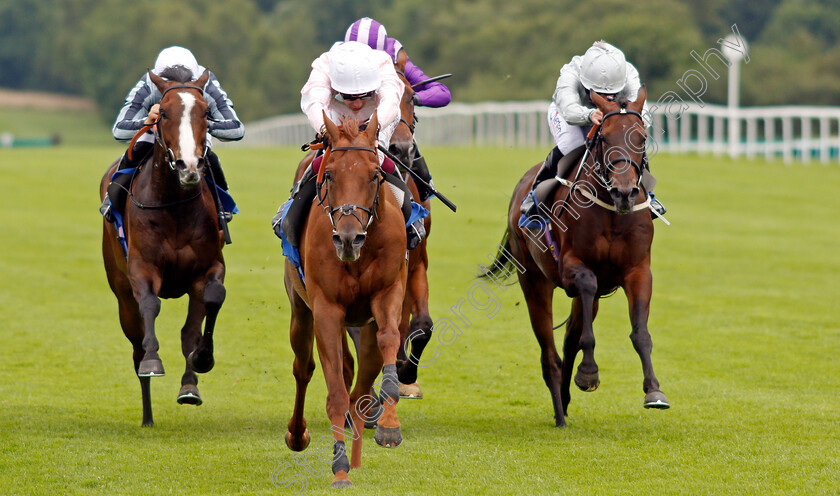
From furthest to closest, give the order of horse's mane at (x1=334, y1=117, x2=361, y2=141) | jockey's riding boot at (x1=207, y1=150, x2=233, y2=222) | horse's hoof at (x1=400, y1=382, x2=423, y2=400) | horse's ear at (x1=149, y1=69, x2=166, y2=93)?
horse's hoof at (x1=400, y1=382, x2=423, y2=400) → jockey's riding boot at (x1=207, y1=150, x2=233, y2=222) → horse's ear at (x1=149, y1=69, x2=166, y2=93) → horse's mane at (x1=334, y1=117, x2=361, y2=141)

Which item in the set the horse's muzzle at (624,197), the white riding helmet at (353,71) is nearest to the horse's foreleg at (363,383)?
the white riding helmet at (353,71)

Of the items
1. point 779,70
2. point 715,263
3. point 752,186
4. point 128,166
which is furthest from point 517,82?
point 128,166

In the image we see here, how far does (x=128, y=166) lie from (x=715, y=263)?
10.4 metres

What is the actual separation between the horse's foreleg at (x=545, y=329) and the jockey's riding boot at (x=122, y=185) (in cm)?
297

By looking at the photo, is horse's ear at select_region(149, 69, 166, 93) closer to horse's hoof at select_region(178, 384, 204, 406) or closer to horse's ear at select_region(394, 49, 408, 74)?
horse's ear at select_region(394, 49, 408, 74)

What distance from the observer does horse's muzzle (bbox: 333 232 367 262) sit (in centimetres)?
606

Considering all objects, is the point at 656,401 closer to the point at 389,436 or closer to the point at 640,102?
the point at 389,436

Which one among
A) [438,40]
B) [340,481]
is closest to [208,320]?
[340,481]

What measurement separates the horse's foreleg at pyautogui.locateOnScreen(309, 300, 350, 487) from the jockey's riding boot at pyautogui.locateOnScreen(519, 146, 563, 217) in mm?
2592

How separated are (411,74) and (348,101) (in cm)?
179

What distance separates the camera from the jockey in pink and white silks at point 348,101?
277 inches

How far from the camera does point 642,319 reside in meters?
7.69

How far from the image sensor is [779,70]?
5403cm

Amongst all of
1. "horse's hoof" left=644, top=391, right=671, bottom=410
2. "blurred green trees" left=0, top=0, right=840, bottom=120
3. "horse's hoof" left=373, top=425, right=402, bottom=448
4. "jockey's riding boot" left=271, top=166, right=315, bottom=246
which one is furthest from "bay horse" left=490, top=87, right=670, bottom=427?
"blurred green trees" left=0, top=0, right=840, bottom=120
